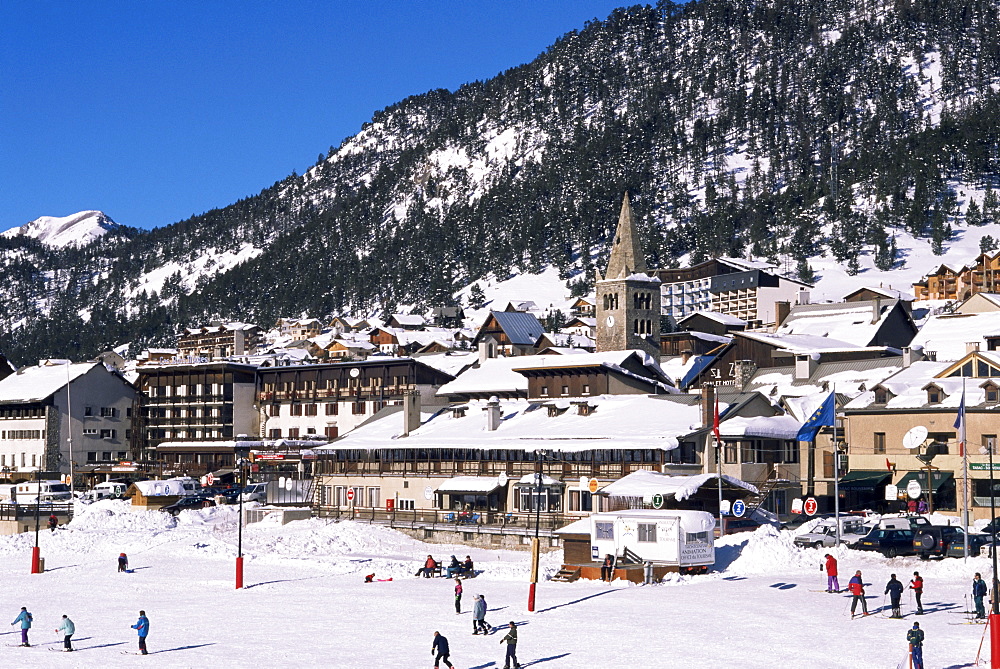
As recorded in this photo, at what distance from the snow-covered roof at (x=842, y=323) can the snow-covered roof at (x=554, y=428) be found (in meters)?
35.8

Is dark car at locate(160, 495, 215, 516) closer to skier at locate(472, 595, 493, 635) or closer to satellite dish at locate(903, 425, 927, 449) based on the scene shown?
satellite dish at locate(903, 425, 927, 449)

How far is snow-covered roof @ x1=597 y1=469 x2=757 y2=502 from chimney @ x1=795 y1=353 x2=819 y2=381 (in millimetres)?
25662

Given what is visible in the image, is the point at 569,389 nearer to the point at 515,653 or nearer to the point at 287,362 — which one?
the point at 287,362

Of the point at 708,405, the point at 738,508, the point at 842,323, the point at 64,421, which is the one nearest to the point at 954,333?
the point at 842,323

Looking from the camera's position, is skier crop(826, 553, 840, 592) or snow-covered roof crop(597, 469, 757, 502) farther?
snow-covered roof crop(597, 469, 757, 502)

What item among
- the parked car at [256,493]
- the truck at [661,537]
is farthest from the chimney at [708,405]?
the parked car at [256,493]

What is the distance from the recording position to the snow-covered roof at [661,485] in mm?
69500

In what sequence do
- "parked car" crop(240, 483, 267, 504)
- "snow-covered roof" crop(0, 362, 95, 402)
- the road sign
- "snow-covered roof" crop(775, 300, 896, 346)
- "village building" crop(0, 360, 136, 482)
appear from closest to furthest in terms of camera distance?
the road sign
"parked car" crop(240, 483, 267, 504)
"snow-covered roof" crop(775, 300, 896, 346)
"village building" crop(0, 360, 136, 482)
"snow-covered roof" crop(0, 362, 95, 402)

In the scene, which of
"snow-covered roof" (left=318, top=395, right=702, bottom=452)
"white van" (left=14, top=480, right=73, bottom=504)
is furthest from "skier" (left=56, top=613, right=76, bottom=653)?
"white van" (left=14, top=480, right=73, bottom=504)

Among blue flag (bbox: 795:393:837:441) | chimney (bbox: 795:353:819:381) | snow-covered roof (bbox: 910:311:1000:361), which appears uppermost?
snow-covered roof (bbox: 910:311:1000:361)

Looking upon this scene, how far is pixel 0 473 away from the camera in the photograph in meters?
132

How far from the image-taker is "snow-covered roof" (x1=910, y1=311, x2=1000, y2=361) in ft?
355

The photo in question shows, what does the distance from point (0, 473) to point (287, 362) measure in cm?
2952

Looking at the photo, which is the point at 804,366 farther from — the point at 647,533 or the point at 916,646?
the point at 916,646
